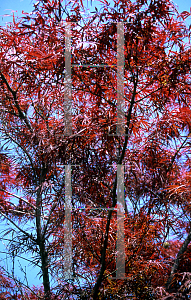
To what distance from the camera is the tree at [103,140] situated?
2.12m

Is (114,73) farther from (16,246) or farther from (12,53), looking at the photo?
(16,246)

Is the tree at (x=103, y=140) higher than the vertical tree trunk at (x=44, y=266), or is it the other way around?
the tree at (x=103, y=140)

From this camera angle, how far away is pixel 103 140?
2268 mm

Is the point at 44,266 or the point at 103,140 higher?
the point at 103,140

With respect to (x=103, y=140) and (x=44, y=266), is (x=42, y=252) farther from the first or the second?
(x=103, y=140)

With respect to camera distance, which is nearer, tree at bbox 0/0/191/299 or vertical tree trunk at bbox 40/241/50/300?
tree at bbox 0/0/191/299

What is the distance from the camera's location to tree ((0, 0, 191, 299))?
6.94 ft

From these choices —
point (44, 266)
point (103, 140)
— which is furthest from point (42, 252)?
point (103, 140)

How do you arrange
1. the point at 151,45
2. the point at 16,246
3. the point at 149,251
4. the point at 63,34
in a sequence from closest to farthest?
the point at 63,34 → the point at 151,45 → the point at 149,251 → the point at 16,246

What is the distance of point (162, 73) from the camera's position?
2.25m

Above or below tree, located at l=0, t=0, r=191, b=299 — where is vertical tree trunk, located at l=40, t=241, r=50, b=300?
below

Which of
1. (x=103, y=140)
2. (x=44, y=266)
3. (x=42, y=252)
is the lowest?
(x=44, y=266)

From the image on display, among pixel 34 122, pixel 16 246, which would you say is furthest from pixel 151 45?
pixel 16 246

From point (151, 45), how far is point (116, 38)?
297mm
